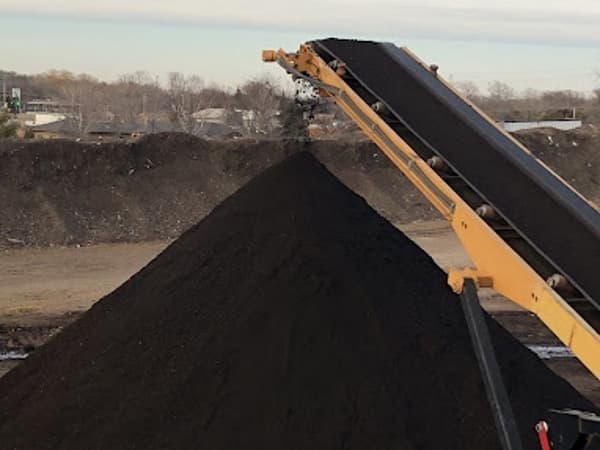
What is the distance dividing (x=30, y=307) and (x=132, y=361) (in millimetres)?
9354

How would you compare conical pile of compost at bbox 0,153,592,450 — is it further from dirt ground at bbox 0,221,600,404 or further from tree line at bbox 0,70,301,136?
tree line at bbox 0,70,301,136

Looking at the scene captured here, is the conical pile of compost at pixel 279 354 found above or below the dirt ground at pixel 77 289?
above

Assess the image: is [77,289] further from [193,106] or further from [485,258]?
[193,106]

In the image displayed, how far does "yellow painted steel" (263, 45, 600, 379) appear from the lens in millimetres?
4289

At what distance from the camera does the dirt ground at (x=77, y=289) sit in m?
13.2

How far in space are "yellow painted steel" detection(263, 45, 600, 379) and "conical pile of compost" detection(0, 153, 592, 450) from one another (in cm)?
147

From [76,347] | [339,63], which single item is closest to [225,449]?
[76,347]

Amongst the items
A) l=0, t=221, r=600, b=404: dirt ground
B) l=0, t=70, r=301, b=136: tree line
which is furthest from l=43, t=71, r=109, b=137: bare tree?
l=0, t=221, r=600, b=404: dirt ground

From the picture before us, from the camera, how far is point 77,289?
17266 millimetres

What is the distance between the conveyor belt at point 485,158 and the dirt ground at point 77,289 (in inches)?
225

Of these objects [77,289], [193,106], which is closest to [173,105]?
[193,106]

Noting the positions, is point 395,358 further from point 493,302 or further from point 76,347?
point 493,302

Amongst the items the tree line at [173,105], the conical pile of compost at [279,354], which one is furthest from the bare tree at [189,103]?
the conical pile of compost at [279,354]

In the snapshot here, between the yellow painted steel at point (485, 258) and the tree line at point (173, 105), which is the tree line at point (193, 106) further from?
the yellow painted steel at point (485, 258)
